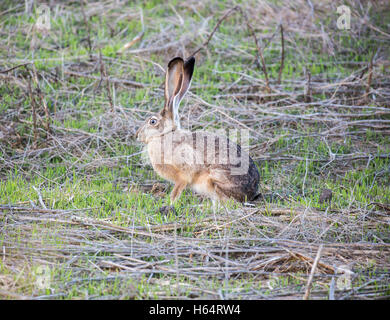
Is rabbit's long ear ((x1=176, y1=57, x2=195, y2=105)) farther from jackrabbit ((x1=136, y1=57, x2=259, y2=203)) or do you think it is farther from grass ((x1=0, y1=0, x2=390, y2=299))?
grass ((x1=0, y1=0, x2=390, y2=299))

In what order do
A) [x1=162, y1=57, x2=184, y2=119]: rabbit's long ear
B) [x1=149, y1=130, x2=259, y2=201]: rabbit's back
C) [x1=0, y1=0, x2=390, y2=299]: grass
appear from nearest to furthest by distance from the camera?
1. [x1=0, y1=0, x2=390, y2=299]: grass
2. [x1=149, y1=130, x2=259, y2=201]: rabbit's back
3. [x1=162, y1=57, x2=184, y2=119]: rabbit's long ear

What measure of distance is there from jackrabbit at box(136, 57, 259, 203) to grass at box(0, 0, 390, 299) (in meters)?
0.22

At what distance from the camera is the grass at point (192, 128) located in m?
4.19

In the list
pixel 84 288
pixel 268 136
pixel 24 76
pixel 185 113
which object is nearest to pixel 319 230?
pixel 84 288

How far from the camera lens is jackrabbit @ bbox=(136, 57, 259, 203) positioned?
18.8ft

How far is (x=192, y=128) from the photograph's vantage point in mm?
7527

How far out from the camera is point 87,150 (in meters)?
7.07

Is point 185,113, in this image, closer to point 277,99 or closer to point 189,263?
point 277,99

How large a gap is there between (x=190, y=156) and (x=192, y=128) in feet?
5.51

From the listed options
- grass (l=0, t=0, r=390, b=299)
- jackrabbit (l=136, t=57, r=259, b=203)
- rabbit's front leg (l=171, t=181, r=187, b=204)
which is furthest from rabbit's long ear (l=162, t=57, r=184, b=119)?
grass (l=0, t=0, r=390, b=299)

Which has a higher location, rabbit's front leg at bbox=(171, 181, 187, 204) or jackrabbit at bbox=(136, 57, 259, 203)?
jackrabbit at bbox=(136, 57, 259, 203)

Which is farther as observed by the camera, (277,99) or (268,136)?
(277,99)

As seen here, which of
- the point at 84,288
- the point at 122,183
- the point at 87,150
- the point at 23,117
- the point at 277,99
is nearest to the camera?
the point at 84,288

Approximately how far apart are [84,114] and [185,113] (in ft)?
4.89
